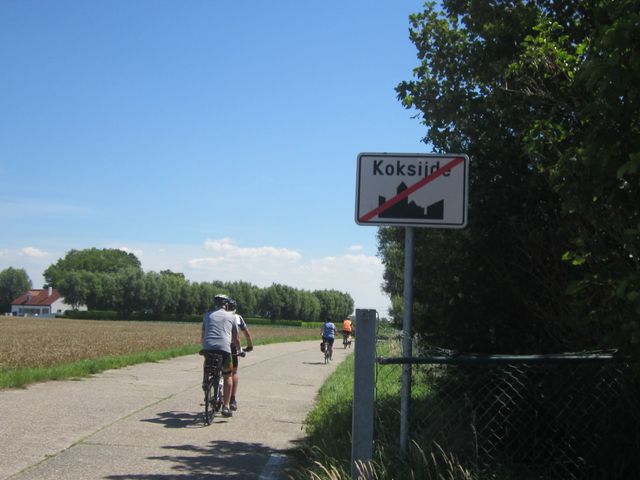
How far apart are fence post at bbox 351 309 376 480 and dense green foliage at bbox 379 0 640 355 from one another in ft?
3.85

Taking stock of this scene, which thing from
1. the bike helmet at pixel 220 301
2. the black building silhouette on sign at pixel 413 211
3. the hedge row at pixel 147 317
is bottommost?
the hedge row at pixel 147 317

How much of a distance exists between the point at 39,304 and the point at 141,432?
165107 millimetres

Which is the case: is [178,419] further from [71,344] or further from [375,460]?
[71,344]

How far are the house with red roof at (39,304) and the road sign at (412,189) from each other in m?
164

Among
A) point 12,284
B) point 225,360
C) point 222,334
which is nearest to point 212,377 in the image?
point 225,360

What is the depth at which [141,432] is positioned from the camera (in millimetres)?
7980

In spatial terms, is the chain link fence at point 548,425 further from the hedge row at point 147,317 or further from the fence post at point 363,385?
the hedge row at point 147,317

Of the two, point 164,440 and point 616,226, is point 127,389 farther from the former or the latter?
point 616,226

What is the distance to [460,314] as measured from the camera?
23.5ft

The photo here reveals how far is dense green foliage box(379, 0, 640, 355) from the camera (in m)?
3.39

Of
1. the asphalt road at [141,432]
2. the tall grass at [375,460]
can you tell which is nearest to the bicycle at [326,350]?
the asphalt road at [141,432]

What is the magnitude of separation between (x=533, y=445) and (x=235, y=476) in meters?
2.81

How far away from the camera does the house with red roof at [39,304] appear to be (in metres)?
158

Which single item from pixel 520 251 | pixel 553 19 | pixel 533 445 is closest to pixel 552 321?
pixel 520 251
